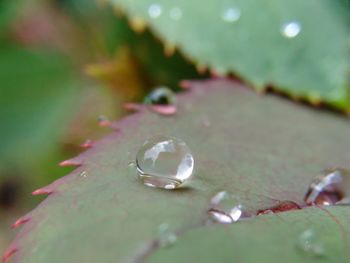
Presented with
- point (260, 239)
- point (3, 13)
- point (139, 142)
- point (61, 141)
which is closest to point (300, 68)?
point (139, 142)

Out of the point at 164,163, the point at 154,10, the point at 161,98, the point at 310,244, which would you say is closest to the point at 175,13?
the point at 154,10

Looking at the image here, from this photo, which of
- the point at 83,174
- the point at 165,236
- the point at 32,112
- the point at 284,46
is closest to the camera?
the point at 165,236

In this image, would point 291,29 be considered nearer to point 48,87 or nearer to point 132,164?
point 132,164

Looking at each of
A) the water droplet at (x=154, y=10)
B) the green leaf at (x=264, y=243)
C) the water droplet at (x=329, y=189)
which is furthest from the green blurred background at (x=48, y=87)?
the green leaf at (x=264, y=243)

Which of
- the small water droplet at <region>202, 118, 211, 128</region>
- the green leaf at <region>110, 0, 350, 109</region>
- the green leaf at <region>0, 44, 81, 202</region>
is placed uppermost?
the green leaf at <region>110, 0, 350, 109</region>

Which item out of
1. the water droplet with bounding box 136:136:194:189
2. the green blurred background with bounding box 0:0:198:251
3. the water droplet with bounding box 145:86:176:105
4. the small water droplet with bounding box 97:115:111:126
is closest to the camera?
the water droplet with bounding box 136:136:194:189

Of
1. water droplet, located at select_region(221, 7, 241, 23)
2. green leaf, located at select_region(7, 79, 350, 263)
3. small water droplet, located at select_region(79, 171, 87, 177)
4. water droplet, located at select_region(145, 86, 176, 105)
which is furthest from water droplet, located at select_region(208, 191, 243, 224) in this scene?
water droplet, located at select_region(221, 7, 241, 23)

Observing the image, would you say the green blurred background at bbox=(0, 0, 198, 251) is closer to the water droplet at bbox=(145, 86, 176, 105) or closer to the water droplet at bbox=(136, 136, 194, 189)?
the water droplet at bbox=(145, 86, 176, 105)
